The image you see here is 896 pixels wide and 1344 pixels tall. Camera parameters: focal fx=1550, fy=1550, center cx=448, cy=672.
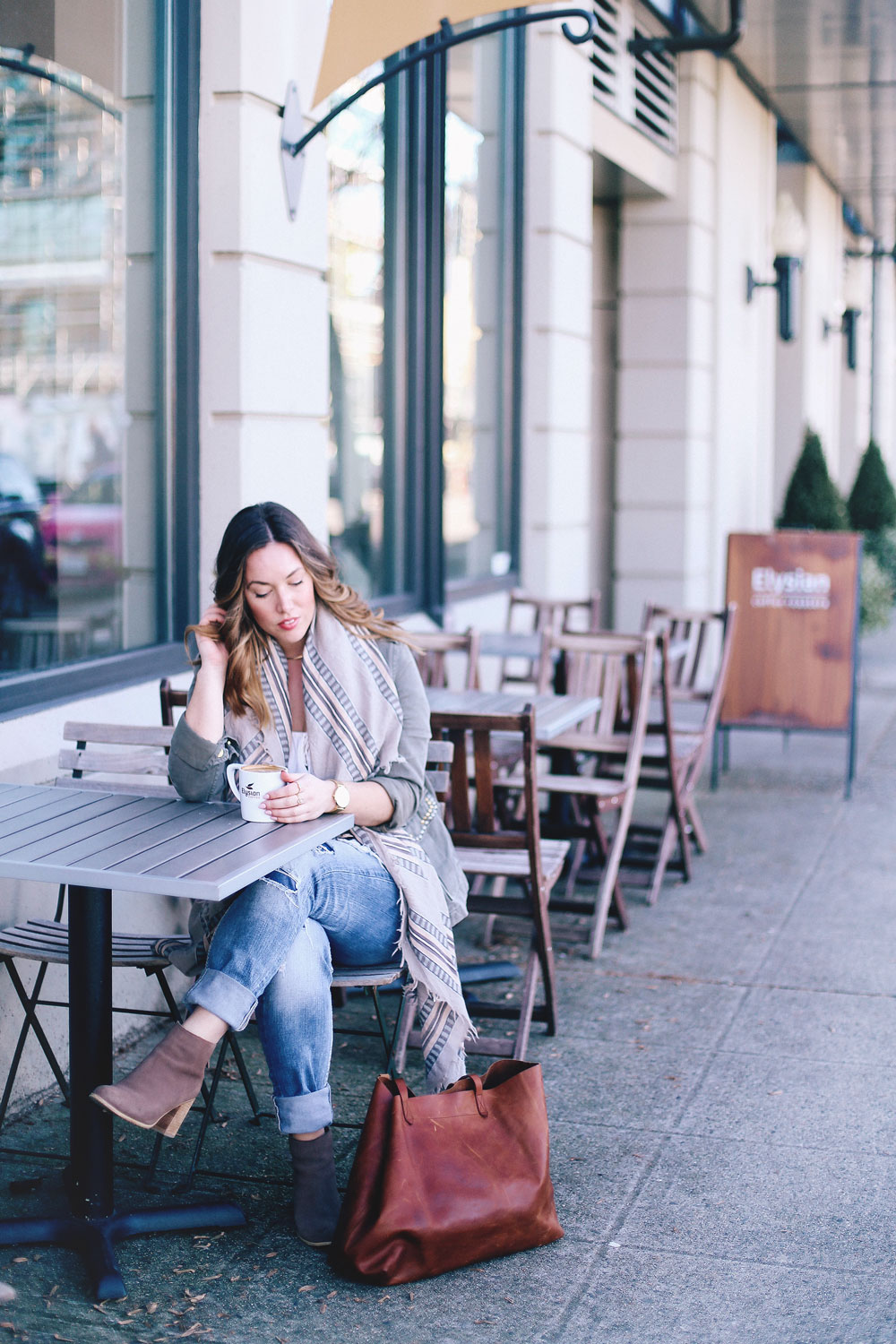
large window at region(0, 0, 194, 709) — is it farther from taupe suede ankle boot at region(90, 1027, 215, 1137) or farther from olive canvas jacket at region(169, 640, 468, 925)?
taupe suede ankle boot at region(90, 1027, 215, 1137)

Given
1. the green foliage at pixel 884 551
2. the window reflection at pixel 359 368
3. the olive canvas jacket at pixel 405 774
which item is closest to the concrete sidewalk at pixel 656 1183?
the olive canvas jacket at pixel 405 774

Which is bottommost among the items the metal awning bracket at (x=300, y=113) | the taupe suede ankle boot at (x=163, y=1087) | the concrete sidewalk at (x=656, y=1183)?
the concrete sidewalk at (x=656, y=1183)

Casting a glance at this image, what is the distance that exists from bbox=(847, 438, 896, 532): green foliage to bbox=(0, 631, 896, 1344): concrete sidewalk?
11.8 m

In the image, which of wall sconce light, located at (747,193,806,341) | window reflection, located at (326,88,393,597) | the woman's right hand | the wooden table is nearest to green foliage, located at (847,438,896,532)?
wall sconce light, located at (747,193,806,341)

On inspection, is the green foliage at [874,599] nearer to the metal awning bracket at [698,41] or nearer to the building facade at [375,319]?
the building facade at [375,319]

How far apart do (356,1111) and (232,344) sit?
2346mm

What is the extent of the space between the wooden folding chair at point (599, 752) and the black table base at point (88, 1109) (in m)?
2.30

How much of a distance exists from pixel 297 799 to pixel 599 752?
8.18 ft

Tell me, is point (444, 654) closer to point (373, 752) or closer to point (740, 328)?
point (373, 752)

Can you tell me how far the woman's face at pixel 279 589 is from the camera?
351cm

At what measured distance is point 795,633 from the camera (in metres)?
7.74

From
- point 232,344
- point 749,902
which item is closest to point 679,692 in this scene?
point 749,902

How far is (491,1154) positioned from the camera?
302cm

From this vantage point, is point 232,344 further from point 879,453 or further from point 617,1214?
point 879,453
